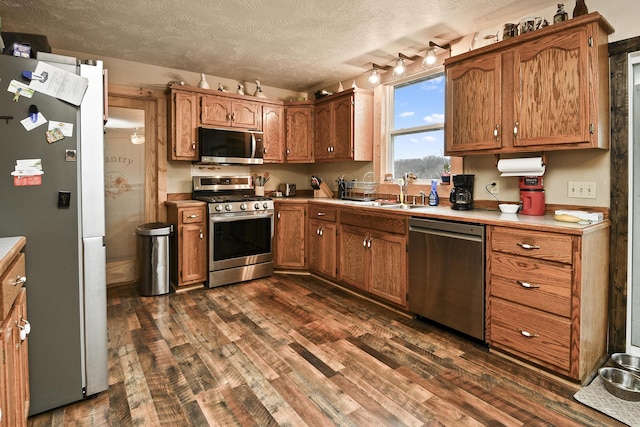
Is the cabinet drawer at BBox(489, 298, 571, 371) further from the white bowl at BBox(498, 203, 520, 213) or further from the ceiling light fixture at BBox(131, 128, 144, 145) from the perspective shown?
the ceiling light fixture at BBox(131, 128, 144, 145)

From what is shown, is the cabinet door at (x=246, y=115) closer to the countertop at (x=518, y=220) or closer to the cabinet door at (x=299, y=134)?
the cabinet door at (x=299, y=134)

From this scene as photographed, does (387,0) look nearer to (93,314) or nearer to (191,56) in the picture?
(191,56)

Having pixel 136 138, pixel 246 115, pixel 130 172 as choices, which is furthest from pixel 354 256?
pixel 136 138

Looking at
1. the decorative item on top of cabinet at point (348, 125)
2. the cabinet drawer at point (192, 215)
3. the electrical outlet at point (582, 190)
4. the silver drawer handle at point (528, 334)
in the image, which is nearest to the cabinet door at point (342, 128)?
the decorative item on top of cabinet at point (348, 125)

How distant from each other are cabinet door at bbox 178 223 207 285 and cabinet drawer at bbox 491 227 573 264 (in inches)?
112

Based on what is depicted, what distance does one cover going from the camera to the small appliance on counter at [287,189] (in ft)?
16.0

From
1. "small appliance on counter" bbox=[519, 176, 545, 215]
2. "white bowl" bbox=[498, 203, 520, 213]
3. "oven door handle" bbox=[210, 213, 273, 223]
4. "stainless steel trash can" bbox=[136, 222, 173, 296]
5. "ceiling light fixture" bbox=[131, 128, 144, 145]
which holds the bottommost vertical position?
"stainless steel trash can" bbox=[136, 222, 173, 296]

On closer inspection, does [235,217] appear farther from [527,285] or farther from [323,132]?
[527,285]

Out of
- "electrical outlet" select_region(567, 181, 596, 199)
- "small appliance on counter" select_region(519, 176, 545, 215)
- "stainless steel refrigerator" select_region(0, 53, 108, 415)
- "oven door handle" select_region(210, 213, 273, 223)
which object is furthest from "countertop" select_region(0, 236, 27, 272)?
"electrical outlet" select_region(567, 181, 596, 199)

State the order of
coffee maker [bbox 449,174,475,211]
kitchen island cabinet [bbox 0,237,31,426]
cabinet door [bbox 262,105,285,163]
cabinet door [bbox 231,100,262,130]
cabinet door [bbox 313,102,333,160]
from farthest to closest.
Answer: cabinet door [bbox 262,105,285,163]
cabinet door [bbox 313,102,333,160]
cabinet door [bbox 231,100,262,130]
coffee maker [bbox 449,174,475,211]
kitchen island cabinet [bbox 0,237,31,426]

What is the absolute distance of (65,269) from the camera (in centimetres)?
176

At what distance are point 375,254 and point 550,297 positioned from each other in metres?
1.47

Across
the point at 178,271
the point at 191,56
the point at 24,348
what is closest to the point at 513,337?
the point at 24,348

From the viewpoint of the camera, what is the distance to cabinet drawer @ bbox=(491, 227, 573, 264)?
2.01 m
